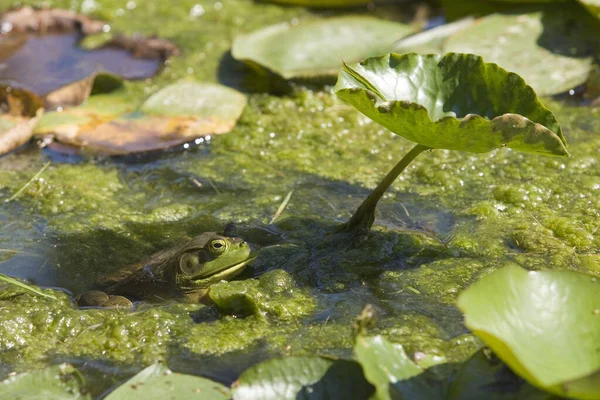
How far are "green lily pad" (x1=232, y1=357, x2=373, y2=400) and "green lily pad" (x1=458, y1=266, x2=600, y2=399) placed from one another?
34 centimetres

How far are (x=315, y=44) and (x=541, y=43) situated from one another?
1142 millimetres

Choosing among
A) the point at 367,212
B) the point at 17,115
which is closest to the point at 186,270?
the point at 367,212

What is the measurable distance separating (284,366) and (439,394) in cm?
37

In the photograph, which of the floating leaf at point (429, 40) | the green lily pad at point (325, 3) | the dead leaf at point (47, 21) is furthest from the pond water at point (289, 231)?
the green lily pad at point (325, 3)

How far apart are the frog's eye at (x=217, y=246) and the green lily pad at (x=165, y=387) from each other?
668 millimetres

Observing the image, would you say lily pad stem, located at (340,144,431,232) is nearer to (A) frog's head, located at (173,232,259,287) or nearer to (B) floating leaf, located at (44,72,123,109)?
(A) frog's head, located at (173,232,259,287)

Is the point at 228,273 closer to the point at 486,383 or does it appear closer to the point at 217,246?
the point at 217,246

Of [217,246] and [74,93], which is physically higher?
[217,246]

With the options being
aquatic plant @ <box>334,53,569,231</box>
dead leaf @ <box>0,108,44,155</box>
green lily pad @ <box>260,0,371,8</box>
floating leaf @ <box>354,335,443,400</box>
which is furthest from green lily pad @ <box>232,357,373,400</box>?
green lily pad @ <box>260,0,371,8</box>

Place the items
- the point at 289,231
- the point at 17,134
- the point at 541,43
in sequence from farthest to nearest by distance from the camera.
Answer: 1. the point at 541,43
2. the point at 17,134
3. the point at 289,231

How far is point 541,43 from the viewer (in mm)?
3830

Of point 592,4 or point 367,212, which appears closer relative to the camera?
point 367,212

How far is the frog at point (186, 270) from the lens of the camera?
101 inches

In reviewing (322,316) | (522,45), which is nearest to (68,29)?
(522,45)
